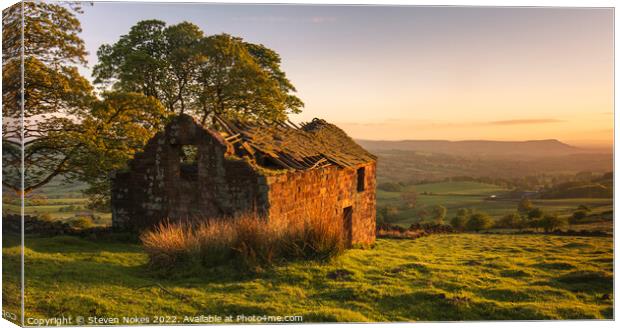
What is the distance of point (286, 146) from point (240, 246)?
470 centimetres

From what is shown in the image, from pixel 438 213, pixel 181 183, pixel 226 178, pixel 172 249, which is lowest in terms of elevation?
pixel 438 213

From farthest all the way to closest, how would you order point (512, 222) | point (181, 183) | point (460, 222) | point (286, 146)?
1. point (460, 222)
2. point (512, 222)
3. point (286, 146)
4. point (181, 183)

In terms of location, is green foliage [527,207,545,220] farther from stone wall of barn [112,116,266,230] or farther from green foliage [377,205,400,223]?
stone wall of barn [112,116,266,230]

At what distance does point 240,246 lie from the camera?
821cm

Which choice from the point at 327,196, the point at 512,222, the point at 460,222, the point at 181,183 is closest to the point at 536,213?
the point at 512,222

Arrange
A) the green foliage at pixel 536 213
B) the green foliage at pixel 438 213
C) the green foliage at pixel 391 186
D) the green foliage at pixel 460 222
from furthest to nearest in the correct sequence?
the green foliage at pixel 391 186, the green foliage at pixel 438 213, the green foliage at pixel 460 222, the green foliage at pixel 536 213

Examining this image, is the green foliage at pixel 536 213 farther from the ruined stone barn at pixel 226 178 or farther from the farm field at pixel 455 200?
the ruined stone barn at pixel 226 178

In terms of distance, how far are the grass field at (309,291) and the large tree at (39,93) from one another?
5.97ft

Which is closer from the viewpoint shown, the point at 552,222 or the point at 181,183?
the point at 181,183

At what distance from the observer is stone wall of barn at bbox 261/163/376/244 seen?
34.3ft

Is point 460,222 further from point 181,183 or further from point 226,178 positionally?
point 226,178

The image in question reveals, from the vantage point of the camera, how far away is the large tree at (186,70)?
18.6 meters

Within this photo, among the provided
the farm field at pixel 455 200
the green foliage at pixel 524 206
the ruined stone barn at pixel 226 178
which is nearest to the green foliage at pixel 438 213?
the farm field at pixel 455 200

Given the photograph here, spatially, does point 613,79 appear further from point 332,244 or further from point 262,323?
point 262,323
